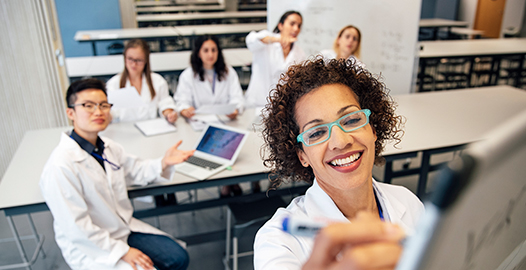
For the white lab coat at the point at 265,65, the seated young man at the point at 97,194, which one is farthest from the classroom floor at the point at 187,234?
the white lab coat at the point at 265,65

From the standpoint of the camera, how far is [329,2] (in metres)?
3.94

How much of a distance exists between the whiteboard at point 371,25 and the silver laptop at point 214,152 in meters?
2.09

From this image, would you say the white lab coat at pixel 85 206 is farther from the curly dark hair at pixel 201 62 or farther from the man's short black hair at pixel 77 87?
the curly dark hair at pixel 201 62

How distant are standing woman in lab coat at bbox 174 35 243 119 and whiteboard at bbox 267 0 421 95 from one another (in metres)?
1.00

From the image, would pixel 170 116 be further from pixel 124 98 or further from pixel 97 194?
pixel 97 194

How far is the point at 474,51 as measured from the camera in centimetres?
546

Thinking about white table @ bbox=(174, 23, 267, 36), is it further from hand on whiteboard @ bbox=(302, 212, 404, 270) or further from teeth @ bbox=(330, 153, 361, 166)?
hand on whiteboard @ bbox=(302, 212, 404, 270)

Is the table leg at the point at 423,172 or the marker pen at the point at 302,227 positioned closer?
the marker pen at the point at 302,227

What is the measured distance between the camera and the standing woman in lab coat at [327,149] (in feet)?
2.97

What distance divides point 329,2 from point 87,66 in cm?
288

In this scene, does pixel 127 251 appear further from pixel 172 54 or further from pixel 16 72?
pixel 172 54

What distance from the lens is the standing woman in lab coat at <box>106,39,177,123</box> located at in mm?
2924

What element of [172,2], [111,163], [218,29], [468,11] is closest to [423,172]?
[111,163]

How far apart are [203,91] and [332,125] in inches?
100
